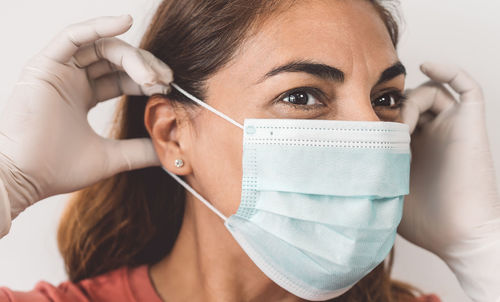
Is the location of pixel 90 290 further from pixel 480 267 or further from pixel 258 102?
pixel 480 267

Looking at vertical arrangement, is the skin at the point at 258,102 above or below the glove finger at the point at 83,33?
below

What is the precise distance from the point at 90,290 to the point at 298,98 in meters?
1.09

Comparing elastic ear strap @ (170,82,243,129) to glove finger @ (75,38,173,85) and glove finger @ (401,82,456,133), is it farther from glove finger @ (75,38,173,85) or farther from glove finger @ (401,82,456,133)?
glove finger @ (401,82,456,133)

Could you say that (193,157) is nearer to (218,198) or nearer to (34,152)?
(218,198)

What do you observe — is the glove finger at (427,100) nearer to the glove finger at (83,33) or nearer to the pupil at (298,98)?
the pupil at (298,98)

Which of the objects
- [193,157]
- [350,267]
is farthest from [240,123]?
[350,267]

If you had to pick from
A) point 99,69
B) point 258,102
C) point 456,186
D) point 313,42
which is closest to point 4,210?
point 99,69

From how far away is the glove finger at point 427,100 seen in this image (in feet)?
7.34

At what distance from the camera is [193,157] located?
1.93 meters

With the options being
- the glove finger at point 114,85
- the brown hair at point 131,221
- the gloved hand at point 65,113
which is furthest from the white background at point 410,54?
the gloved hand at point 65,113

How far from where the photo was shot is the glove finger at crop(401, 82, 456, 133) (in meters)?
2.24

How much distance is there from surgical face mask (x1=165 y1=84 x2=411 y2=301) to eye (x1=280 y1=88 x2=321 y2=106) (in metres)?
0.08

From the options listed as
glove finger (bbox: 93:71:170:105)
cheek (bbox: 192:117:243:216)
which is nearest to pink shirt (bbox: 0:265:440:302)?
cheek (bbox: 192:117:243:216)

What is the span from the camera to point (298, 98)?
5.90 ft
